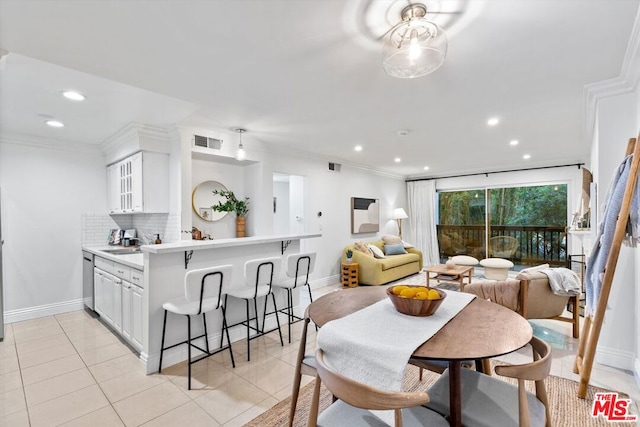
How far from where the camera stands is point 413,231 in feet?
26.7

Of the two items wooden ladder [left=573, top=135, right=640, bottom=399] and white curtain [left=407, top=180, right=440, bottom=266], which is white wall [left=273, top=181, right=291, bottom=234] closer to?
white curtain [left=407, top=180, right=440, bottom=266]

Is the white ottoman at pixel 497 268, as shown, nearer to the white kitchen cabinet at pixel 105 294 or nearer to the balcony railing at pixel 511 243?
the balcony railing at pixel 511 243

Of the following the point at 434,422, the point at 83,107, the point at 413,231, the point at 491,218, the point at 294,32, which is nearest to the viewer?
the point at 434,422

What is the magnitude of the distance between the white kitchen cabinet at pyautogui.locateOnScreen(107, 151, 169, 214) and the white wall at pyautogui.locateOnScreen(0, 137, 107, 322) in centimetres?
74

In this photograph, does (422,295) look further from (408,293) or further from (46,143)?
(46,143)

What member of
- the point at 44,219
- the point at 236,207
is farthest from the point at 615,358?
the point at 44,219

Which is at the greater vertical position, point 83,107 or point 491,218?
point 83,107

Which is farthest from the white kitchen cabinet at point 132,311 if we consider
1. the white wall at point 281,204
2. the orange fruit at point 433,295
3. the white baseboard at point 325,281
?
the white wall at point 281,204

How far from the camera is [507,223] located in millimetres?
6918

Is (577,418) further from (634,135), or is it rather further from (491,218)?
(491,218)

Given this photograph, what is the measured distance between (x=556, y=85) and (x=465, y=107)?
0.76m

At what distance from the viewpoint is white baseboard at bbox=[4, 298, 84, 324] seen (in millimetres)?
3900

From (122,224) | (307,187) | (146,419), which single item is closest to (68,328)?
(122,224)

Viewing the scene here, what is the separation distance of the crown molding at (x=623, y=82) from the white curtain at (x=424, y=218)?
4722mm
